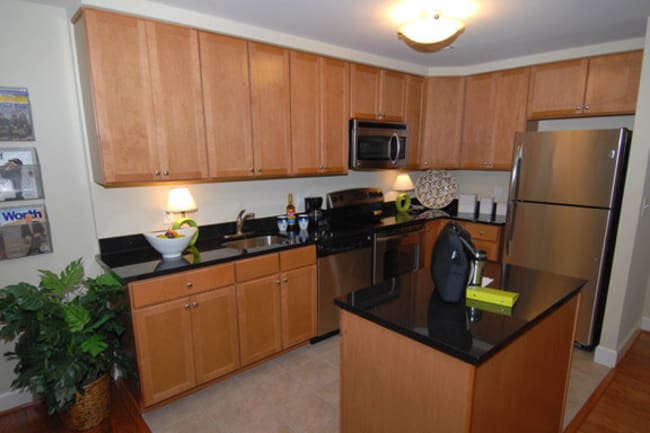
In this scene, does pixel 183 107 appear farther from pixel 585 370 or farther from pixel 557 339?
pixel 585 370

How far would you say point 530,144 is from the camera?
10.1 feet

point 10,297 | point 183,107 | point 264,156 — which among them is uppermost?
point 183,107

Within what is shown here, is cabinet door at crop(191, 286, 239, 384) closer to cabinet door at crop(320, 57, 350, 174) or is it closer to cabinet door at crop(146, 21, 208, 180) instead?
cabinet door at crop(146, 21, 208, 180)

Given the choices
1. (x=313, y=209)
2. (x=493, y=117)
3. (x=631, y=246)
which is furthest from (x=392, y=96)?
(x=631, y=246)

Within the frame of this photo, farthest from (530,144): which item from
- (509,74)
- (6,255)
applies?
(6,255)

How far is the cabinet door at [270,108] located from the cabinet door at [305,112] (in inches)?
2.6

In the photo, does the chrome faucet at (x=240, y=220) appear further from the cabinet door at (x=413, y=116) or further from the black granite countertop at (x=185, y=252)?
the cabinet door at (x=413, y=116)

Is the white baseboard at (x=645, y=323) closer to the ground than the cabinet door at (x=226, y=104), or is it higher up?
closer to the ground

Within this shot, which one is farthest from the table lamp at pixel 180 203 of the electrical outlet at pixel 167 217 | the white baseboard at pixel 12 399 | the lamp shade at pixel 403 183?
the lamp shade at pixel 403 183

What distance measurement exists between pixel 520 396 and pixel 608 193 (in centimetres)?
204

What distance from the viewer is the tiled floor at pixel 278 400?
7.14ft

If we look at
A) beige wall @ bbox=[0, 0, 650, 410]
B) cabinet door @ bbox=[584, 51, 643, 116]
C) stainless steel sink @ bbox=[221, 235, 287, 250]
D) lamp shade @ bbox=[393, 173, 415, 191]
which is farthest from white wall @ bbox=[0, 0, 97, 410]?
cabinet door @ bbox=[584, 51, 643, 116]

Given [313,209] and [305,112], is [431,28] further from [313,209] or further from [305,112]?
[313,209]

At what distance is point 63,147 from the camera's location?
7.79 ft
